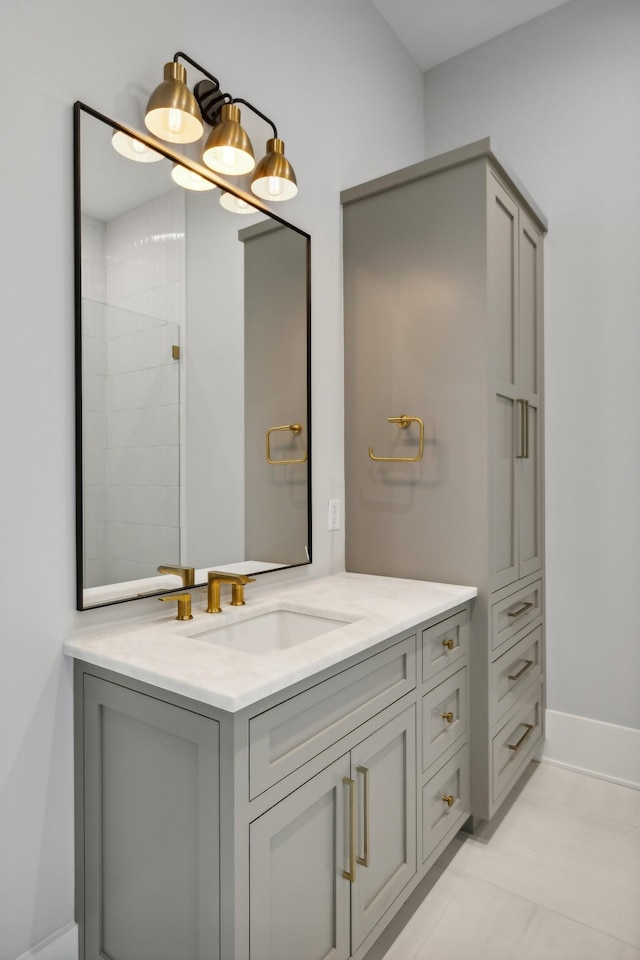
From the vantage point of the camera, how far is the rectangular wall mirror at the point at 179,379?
1359 millimetres

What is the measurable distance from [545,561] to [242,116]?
202 centimetres

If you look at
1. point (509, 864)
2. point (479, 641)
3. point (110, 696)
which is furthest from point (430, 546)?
point (110, 696)

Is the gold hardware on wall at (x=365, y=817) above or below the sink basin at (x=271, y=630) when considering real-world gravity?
below

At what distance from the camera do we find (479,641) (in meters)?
1.91

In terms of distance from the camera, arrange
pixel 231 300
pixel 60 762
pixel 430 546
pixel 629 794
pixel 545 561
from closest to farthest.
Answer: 1. pixel 60 762
2. pixel 231 300
3. pixel 430 546
4. pixel 629 794
5. pixel 545 561

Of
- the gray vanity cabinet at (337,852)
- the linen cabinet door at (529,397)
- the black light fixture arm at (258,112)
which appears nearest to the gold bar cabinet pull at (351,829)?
the gray vanity cabinet at (337,852)

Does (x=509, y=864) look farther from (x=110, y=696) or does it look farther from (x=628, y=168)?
(x=628, y=168)

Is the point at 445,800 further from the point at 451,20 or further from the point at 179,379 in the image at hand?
the point at 451,20

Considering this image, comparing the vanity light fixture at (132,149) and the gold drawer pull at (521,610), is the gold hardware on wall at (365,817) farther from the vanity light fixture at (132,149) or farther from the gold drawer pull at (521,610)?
the vanity light fixture at (132,149)

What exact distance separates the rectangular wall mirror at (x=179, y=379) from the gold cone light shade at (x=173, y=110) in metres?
0.06

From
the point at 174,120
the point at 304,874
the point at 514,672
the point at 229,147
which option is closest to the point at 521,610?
the point at 514,672

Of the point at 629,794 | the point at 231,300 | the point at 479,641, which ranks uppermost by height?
the point at 231,300

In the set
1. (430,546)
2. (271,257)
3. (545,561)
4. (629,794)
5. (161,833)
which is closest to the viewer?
(161,833)

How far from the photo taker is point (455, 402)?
1.98 metres
